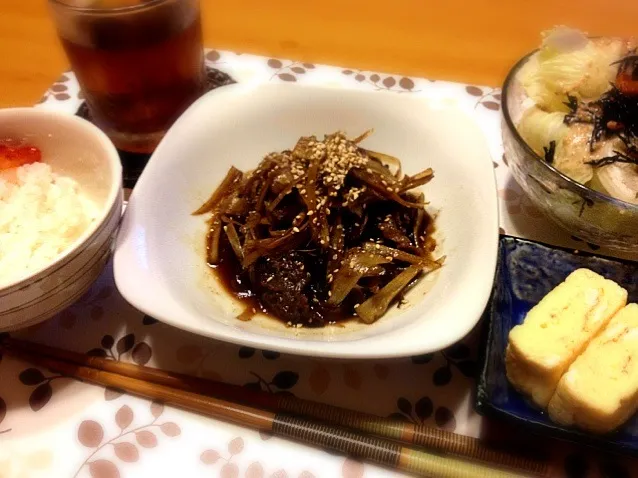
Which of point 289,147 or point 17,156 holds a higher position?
point 17,156

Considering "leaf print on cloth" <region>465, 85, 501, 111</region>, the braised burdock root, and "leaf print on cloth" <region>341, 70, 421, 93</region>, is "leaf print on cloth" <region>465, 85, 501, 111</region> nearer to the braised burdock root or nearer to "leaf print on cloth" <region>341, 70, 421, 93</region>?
"leaf print on cloth" <region>341, 70, 421, 93</region>

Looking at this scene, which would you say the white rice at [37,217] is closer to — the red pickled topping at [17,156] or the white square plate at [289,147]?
the red pickled topping at [17,156]

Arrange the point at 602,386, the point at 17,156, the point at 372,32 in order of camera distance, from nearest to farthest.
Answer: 1. the point at 602,386
2. the point at 17,156
3. the point at 372,32

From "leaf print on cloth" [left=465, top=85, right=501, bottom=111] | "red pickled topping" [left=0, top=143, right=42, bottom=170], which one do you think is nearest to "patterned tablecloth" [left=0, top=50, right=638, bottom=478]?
"red pickled topping" [left=0, top=143, right=42, bottom=170]

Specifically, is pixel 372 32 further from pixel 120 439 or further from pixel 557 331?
pixel 120 439

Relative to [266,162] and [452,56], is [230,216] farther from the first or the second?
[452,56]

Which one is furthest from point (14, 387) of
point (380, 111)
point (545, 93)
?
point (545, 93)

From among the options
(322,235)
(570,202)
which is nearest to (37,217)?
(322,235)
